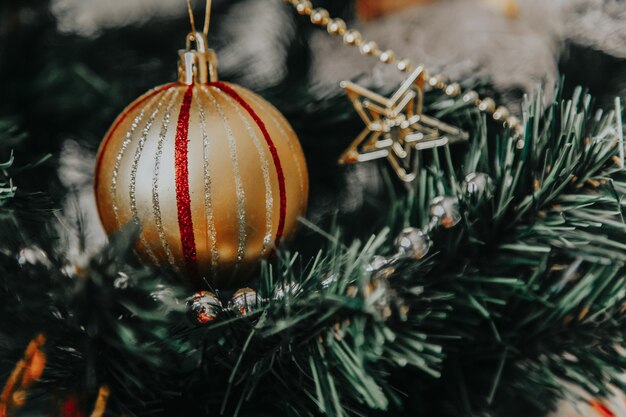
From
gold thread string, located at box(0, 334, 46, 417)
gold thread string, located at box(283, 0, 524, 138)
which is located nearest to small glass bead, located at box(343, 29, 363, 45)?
gold thread string, located at box(283, 0, 524, 138)

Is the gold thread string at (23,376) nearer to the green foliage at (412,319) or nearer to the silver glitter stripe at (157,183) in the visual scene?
the green foliage at (412,319)

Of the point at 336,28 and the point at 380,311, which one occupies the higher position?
→ the point at 336,28

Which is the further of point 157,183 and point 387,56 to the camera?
point 387,56

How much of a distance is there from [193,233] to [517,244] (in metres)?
0.16

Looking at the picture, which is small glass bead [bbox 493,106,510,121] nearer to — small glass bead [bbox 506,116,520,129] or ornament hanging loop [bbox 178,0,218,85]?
small glass bead [bbox 506,116,520,129]

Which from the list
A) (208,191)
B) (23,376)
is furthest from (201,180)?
(23,376)

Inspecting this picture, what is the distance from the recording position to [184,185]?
0.32 meters

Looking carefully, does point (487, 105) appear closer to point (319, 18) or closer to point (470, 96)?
point (470, 96)

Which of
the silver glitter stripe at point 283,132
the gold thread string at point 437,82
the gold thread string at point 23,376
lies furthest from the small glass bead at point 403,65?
the gold thread string at point 23,376

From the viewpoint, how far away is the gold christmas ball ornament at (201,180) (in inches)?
12.8

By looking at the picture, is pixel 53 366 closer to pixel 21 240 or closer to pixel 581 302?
pixel 21 240

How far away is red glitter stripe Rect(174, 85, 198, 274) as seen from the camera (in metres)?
0.32

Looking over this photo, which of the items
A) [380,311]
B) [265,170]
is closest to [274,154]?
[265,170]

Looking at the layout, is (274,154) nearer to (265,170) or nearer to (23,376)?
(265,170)
